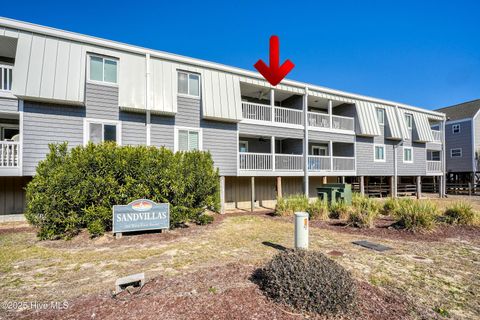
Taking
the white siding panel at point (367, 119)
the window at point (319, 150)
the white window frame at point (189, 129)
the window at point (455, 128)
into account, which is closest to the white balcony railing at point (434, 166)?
the white siding panel at point (367, 119)

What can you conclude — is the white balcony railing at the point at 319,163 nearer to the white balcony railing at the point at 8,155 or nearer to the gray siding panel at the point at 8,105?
the white balcony railing at the point at 8,155

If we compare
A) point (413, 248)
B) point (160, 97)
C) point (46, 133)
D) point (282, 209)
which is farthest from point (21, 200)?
point (413, 248)

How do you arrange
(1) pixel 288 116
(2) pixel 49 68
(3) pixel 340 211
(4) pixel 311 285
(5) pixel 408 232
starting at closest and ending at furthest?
(4) pixel 311 285 < (5) pixel 408 232 < (2) pixel 49 68 < (3) pixel 340 211 < (1) pixel 288 116

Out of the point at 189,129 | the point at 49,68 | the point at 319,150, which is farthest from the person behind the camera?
the point at 319,150

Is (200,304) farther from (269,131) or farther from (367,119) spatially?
(367,119)

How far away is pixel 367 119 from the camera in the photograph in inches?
717

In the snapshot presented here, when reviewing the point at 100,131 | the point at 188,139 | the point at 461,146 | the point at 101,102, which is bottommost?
the point at 188,139

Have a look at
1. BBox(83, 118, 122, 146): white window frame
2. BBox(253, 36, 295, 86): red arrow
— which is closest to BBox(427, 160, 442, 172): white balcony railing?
BBox(253, 36, 295, 86): red arrow

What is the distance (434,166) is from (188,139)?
2263 cm

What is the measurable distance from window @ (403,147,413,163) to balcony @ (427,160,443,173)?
270 cm

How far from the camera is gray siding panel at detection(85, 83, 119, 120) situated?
1066cm

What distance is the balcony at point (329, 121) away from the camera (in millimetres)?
16734

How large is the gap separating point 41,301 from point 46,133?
861 centimetres

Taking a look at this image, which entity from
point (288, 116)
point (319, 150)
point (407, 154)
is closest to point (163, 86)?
point (288, 116)
